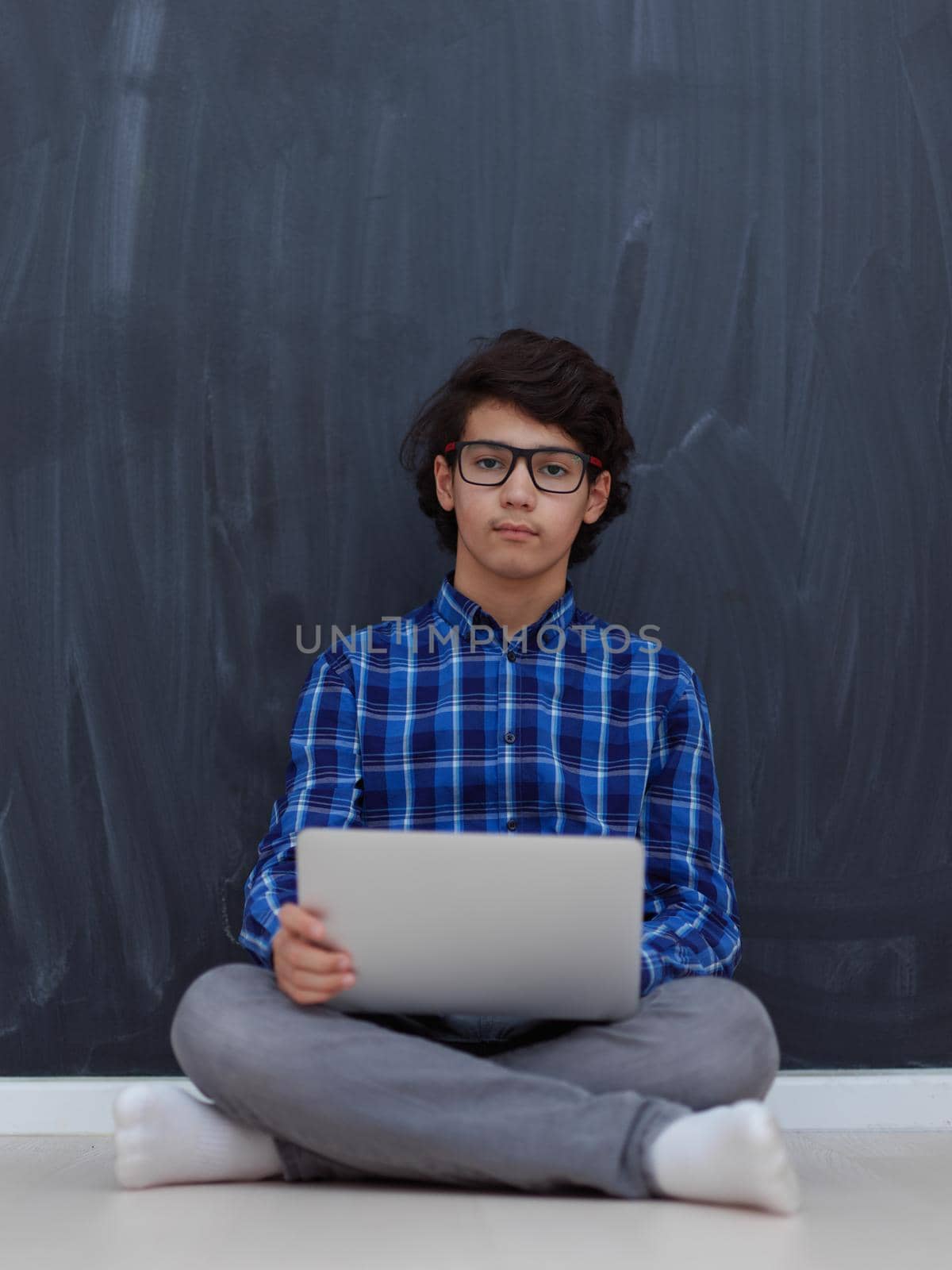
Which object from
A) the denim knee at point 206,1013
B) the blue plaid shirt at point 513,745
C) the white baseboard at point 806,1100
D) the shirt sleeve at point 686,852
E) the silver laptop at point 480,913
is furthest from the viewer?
the white baseboard at point 806,1100

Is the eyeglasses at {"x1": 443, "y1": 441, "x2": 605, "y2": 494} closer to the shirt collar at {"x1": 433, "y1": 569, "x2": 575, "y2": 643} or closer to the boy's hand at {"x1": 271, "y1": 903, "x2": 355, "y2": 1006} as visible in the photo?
the shirt collar at {"x1": 433, "y1": 569, "x2": 575, "y2": 643}

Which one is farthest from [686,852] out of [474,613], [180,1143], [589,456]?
[180,1143]

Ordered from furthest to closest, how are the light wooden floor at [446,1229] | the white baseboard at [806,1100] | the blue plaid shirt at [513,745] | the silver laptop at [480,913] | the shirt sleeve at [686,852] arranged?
the white baseboard at [806,1100] → the blue plaid shirt at [513,745] → the shirt sleeve at [686,852] → the silver laptop at [480,913] → the light wooden floor at [446,1229]

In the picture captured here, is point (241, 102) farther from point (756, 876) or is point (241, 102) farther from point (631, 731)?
point (756, 876)

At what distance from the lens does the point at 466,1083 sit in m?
1.22

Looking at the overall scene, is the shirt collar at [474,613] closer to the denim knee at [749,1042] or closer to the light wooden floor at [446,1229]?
the denim knee at [749,1042]

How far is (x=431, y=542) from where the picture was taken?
181cm

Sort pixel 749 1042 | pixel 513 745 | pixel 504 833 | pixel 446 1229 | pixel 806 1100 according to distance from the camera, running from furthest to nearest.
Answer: pixel 806 1100
pixel 513 745
pixel 504 833
pixel 749 1042
pixel 446 1229

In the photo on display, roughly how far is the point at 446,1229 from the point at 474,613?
753 mm

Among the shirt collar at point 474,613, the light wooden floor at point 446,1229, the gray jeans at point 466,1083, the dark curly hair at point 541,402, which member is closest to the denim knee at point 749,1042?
the gray jeans at point 466,1083

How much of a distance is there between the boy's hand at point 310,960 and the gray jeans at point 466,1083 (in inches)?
1.6

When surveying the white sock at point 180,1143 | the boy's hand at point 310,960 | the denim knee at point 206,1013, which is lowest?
the white sock at point 180,1143

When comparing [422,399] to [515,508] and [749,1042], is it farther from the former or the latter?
[749,1042]

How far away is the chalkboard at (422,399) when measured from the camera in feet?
5.78
